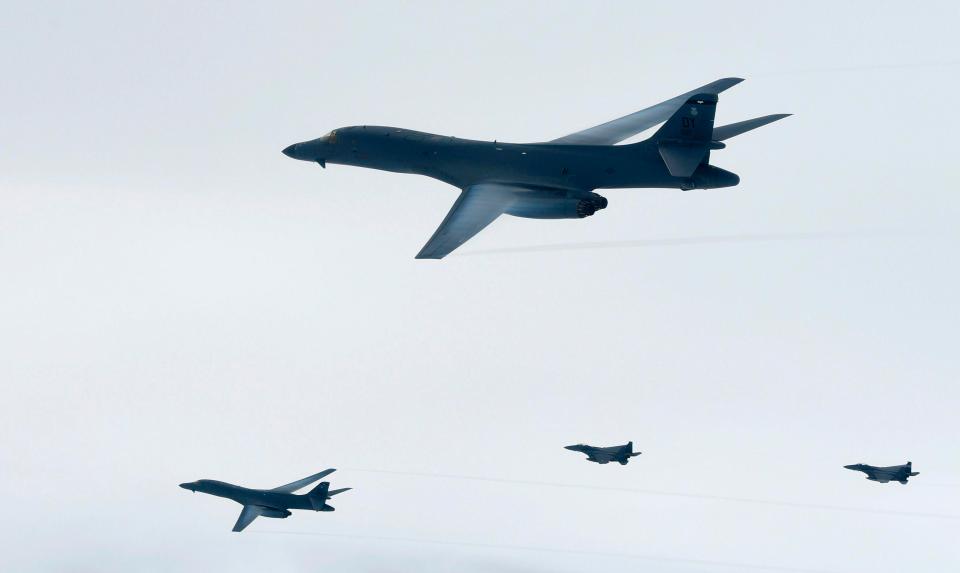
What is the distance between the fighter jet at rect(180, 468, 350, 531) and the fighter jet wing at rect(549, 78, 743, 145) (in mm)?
26308

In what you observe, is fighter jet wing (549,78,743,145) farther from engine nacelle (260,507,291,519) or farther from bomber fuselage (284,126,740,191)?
engine nacelle (260,507,291,519)

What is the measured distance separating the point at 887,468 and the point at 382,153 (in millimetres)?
37986

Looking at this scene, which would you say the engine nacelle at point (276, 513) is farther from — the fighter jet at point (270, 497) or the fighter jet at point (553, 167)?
the fighter jet at point (553, 167)

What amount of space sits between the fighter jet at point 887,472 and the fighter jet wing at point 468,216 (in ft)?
99.0

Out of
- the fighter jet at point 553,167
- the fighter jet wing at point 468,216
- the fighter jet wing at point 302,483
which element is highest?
the fighter jet at point 553,167

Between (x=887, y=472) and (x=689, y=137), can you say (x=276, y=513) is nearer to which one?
(x=689, y=137)

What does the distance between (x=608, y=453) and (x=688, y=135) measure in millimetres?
24933

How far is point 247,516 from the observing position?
3423 inches

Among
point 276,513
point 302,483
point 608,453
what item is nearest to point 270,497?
point 276,513

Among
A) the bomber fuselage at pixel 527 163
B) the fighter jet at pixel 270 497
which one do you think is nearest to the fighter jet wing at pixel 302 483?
the fighter jet at pixel 270 497

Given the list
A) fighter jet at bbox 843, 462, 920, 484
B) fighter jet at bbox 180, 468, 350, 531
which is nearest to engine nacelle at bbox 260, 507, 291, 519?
fighter jet at bbox 180, 468, 350, 531

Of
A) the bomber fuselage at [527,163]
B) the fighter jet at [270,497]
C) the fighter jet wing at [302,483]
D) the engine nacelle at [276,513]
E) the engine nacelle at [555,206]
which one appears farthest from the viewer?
the fighter jet wing at [302,483]

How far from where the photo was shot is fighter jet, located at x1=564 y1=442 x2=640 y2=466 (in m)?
89.7

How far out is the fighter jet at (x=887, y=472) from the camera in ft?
279
